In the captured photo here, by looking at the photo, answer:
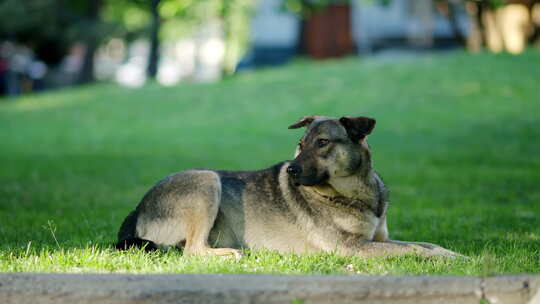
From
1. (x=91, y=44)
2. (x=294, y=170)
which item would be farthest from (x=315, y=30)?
(x=294, y=170)

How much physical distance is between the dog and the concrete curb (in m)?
1.52

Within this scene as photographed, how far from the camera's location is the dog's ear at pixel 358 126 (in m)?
6.16

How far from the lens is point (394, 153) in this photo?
16.4m

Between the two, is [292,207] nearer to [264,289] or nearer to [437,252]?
[437,252]

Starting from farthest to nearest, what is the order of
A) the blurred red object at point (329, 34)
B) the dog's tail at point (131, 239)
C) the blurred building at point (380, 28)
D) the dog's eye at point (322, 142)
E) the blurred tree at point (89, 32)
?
the blurred tree at point (89, 32) < the blurred red object at point (329, 34) < the blurred building at point (380, 28) < the dog's tail at point (131, 239) < the dog's eye at point (322, 142)

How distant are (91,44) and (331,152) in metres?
33.3

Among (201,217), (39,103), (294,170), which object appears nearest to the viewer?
(294,170)

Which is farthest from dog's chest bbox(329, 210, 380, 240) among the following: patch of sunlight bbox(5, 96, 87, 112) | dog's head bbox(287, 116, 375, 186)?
patch of sunlight bbox(5, 96, 87, 112)

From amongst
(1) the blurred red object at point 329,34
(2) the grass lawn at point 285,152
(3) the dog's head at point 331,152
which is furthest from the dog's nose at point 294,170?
(1) the blurred red object at point 329,34

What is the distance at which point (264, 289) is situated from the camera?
4461 mm

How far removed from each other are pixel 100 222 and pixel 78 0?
3735cm

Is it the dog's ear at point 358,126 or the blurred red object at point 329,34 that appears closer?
the dog's ear at point 358,126

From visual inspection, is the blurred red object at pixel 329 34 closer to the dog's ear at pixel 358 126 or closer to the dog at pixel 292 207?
the dog at pixel 292 207

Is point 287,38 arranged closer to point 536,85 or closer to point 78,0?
point 78,0
